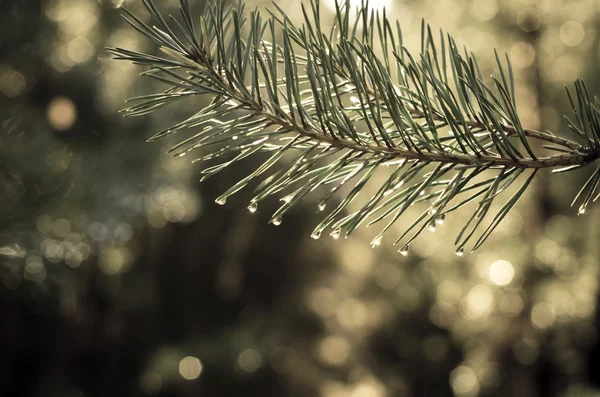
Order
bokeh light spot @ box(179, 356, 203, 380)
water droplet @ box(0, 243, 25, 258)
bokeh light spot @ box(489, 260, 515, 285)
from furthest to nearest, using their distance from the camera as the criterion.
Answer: bokeh light spot @ box(179, 356, 203, 380) → bokeh light spot @ box(489, 260, 515, 285) → water droplet @ box(0, 243, 25, 258)

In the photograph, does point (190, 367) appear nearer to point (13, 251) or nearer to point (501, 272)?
point (13, 251)

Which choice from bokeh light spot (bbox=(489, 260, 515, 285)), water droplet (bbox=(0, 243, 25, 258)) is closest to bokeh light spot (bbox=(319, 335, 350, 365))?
bokeh light spot (bbox=(489, 260, 515, 285))

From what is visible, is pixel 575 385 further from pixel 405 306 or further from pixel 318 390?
pixel 318 390

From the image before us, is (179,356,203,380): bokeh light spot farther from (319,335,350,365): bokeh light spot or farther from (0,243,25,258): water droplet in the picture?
(0,243,25,258): water droplet

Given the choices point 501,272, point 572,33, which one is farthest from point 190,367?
point 572,33

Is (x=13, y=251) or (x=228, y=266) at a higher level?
(x=13, y=251)

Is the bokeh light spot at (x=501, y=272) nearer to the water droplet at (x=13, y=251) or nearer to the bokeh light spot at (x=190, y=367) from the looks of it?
the bokeh light spot at (x=190, y=367)

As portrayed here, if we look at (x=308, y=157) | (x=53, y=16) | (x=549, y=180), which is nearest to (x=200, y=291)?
(x=53, y=16)

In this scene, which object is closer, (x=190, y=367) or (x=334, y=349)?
(x=190, y=367)
